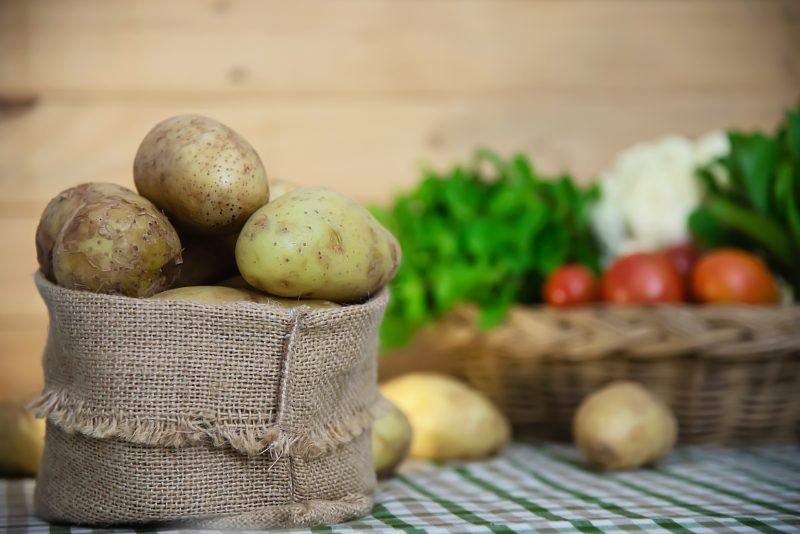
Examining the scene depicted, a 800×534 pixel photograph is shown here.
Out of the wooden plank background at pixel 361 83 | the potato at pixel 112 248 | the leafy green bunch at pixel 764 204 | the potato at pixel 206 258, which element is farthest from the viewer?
the wooden plank background at pixel 361 83

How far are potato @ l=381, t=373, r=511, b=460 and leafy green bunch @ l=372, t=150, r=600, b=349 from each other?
0.15m

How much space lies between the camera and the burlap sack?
2.51ft

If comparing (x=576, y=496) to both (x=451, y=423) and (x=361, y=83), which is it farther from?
(x=361, y=83)

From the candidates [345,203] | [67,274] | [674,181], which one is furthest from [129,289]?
[674,181]

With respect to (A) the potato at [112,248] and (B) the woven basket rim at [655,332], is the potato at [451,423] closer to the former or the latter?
(B) the woven basket rim at [655,332]

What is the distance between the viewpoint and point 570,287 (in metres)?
1.36

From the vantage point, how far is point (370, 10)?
5.60ft

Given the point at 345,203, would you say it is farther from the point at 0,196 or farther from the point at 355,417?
the point at 0,196

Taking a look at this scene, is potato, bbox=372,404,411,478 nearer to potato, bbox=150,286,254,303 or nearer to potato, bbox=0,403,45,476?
potato, bbox=150,286,254,303

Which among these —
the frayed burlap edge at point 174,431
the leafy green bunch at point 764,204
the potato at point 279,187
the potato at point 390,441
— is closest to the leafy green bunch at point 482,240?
the leafy green bunch at point 764,204

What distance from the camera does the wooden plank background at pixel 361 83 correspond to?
158 centimetres

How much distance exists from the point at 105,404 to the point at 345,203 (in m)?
0.28

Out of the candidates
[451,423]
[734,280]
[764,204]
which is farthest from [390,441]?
[764,204]

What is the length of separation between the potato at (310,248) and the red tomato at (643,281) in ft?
1.89
